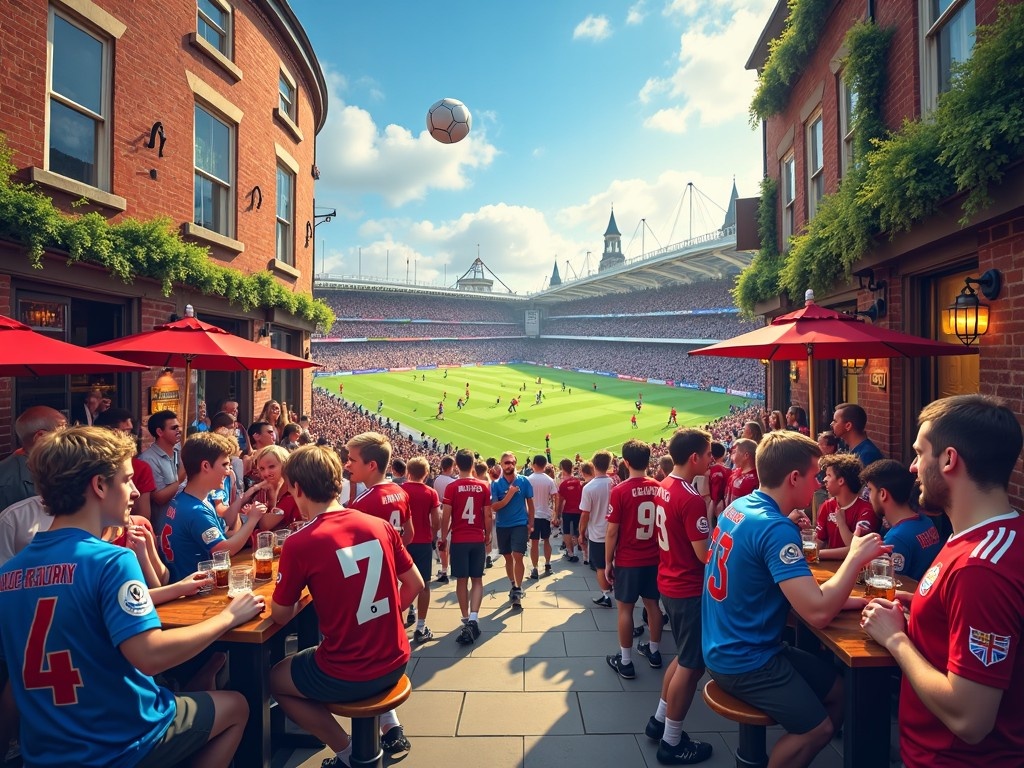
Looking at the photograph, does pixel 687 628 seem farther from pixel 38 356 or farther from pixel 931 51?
pixel 931 51

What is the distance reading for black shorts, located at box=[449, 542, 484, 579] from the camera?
237 inches

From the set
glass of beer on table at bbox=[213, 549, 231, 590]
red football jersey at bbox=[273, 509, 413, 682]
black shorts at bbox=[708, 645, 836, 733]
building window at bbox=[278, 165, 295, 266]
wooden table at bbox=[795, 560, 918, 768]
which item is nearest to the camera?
wooden table at bbox=[795, 560, 918, 768]

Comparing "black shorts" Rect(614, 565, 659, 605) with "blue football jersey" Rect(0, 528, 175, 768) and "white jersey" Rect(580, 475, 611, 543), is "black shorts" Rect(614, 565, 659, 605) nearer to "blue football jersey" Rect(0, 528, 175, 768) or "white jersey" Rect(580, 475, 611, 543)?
"white jersey" Rect(580, 475, 611, 543)

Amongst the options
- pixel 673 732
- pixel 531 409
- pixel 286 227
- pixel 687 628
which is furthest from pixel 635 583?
pixel 531 409

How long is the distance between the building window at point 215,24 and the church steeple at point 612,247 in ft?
380

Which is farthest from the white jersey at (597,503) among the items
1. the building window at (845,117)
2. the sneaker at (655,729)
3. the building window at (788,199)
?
the building window at (788,199)

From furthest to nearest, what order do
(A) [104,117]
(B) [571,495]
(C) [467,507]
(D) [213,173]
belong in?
(D) [213,173] < (B) [571,495] < (A) [104,117] < (C) [467,507]

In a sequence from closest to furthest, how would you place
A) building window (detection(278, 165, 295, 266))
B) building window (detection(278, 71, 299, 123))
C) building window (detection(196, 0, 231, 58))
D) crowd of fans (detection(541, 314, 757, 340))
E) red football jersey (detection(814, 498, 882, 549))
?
1. red football jersey (detection(814, 498, 882, 549))
2. building window (detection(196, 0, 231, 58))
3. building window (detection(278, 71, 299, 123))
4. building window (detection(278, 165, 295, 266))
5. crowd of fans (detection(541, 314, 757, 340))

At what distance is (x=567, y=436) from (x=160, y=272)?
88.9ft

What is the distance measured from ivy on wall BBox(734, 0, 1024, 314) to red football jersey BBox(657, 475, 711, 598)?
344 cm

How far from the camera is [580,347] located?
263 feet

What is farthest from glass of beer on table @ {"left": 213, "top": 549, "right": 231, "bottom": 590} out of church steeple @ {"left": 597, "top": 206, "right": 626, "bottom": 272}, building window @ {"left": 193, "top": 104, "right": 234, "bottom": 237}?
church steeple @ {"left": 597, "top": 206, "right": 626, "bottom": 272}

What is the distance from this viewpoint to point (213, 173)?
980 cm

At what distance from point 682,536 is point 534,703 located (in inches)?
74.2
